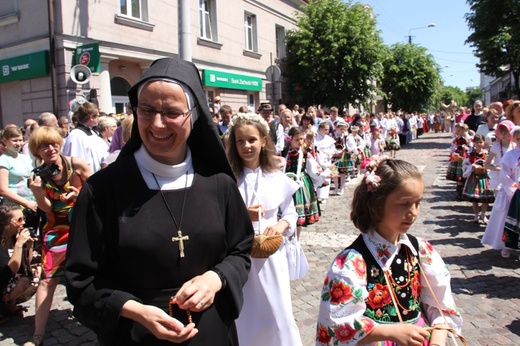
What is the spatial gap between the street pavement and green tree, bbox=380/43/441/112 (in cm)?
2578

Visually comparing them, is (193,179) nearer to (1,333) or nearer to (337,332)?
(337,332)

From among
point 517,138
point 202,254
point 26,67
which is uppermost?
point 26,67

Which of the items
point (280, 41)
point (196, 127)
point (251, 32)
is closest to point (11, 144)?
point (196, 127)

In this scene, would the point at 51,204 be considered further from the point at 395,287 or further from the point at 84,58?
the point at 84,58

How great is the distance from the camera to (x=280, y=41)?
971 inches

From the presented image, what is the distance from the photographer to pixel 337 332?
6.88ft

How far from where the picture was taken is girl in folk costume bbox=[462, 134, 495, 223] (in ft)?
25.6

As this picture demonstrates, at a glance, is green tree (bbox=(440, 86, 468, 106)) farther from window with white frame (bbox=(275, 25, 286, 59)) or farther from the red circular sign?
the red circular sign

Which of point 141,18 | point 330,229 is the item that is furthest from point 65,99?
point 330,229

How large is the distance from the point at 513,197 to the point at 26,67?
41.6 ft

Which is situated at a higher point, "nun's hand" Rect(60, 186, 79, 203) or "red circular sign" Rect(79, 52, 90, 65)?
"red circular sign" Rect(79, 52, 90, 65)

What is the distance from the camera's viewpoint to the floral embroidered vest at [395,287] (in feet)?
7.04

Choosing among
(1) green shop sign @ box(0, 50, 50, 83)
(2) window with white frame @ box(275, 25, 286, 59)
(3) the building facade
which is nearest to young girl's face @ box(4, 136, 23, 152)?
(3) the building facade

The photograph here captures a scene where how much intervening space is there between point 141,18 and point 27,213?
1054 centimetres
